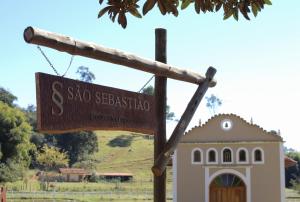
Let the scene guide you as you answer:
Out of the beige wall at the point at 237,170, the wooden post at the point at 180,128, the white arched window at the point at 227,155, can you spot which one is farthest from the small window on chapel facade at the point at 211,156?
the wooden post at the point at 180,128

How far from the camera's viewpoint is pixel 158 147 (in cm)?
579

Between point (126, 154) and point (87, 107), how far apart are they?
3266 inches

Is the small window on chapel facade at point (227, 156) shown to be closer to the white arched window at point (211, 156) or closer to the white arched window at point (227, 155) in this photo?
the white arched window at point (227, 155)

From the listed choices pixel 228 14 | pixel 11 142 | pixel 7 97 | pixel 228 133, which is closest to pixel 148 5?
pixel 228 14

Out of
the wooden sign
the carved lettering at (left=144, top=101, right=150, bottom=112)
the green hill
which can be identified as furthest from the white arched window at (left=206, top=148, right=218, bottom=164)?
the green hill

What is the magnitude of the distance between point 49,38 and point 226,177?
66.5 ft

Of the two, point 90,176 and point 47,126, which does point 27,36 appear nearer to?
point 47,126

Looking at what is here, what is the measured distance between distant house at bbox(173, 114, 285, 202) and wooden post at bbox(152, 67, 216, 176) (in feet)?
57.6

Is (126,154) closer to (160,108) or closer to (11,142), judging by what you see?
(11,142)

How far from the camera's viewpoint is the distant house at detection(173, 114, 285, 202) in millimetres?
23281

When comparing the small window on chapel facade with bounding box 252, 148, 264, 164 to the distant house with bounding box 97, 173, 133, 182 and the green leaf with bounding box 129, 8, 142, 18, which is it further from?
the distant house with bounding box 97, 173, 133, 182

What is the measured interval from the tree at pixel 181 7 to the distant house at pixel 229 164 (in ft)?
67.0

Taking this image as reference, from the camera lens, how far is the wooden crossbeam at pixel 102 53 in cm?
431

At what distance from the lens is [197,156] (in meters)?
24.2
